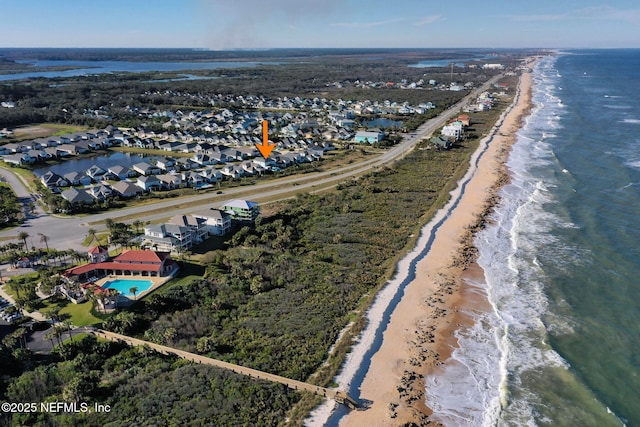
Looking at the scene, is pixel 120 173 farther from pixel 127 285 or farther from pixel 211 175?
pixel 127 285

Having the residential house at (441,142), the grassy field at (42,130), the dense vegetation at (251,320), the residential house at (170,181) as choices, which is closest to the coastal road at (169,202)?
the residential house at (441,142)

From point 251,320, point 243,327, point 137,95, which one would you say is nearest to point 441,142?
point 251,320

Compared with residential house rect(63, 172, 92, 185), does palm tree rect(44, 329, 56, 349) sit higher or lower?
lower

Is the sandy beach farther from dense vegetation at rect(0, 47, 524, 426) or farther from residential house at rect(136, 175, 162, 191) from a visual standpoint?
residential house at rect(136, 175, 162, 191)

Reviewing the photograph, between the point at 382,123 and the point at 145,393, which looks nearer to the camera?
the point at 145,393

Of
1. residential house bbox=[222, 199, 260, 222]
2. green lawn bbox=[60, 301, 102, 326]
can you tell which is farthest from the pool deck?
residential house bbox=[222, 199, 260, 222]

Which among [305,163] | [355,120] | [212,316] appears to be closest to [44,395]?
[212,316]

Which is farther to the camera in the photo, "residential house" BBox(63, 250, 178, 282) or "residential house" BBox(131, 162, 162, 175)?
"residential house" BBox(131, 162, 162, 175)
